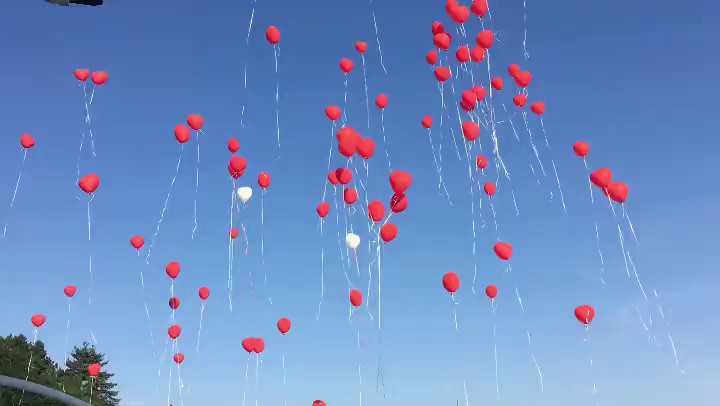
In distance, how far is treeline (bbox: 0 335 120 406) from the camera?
19.0 meters

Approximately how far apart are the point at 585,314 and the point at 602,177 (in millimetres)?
2467

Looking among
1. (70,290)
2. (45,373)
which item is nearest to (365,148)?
(70,290)

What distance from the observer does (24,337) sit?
145 ft

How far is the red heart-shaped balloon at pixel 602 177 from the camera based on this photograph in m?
12.4

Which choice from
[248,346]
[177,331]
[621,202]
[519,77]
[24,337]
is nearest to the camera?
[621,202]

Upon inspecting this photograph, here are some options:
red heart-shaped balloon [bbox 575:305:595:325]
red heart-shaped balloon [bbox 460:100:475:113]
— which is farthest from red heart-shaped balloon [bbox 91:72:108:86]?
red heart-shaped balloon [bbox 575:305:595:325]

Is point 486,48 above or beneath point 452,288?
above

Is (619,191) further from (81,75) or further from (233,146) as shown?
(81,75)

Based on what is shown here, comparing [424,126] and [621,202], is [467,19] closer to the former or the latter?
[424,126]

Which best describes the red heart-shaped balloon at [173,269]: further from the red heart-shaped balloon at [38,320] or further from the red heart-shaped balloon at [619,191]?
the red heart-shaped balloon at [619,191]

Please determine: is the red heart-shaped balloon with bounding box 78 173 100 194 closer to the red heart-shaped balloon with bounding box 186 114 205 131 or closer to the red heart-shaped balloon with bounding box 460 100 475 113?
the red heart-shaped balloon with bounding box 186 114 205 131

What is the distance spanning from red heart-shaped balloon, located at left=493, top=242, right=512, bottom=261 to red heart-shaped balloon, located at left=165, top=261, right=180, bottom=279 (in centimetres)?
652

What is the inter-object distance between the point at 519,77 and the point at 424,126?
1917mm

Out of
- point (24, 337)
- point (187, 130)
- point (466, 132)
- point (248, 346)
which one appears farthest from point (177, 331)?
point (24, 337)
